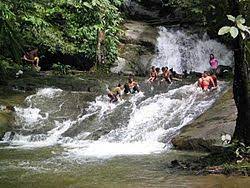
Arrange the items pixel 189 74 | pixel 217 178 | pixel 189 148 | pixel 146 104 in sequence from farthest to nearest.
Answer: pixel 189 74, pixel 146 104, pixel 189 148, pixel 217 178

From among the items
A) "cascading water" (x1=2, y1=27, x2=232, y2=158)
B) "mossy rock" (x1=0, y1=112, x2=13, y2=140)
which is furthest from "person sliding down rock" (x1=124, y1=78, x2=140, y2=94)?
"mossy rock" (x1=0, y1=112, x2=13, y2=140)

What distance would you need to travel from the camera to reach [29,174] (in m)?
7.88

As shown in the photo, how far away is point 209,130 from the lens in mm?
10828

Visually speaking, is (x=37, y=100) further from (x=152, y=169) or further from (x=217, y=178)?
(x=217, y=178)

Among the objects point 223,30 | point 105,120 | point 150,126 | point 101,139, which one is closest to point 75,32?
point 105,120

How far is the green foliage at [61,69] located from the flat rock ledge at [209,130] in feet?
31.7

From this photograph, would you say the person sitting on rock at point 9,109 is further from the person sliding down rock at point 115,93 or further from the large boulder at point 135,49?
the large boulder at point 135,49

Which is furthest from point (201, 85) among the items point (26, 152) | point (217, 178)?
point (217, 178)

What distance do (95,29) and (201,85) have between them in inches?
304

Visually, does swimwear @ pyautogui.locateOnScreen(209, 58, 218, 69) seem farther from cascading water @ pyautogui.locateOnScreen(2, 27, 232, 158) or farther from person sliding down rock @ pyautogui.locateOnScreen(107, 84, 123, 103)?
person sliding down rock @ pyautogui.locateOnScreen(107, 84, 123, 103)

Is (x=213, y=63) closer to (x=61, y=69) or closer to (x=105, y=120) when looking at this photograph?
(x=61, y=69)

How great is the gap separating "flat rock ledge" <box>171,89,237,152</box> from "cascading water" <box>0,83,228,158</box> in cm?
59

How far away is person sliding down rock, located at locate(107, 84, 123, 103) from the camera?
16.6 m

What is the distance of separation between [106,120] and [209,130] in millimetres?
4609
